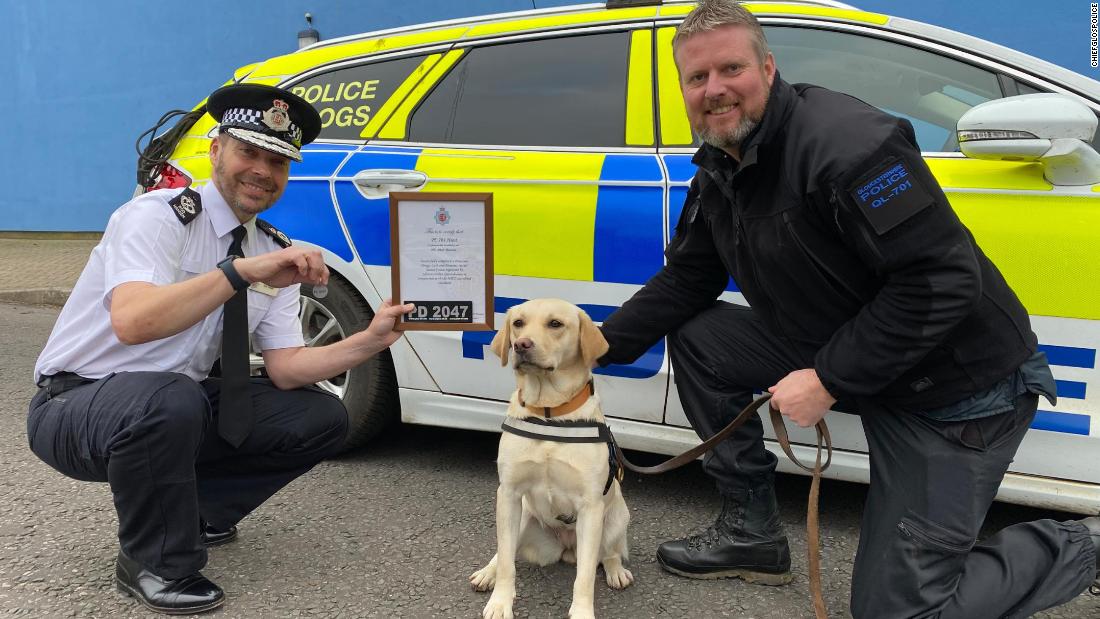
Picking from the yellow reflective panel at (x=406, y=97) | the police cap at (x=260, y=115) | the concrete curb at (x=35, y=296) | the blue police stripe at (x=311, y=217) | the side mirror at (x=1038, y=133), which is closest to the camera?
the side mirror at (x=1038, y=133)

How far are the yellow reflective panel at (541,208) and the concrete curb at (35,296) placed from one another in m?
5.48

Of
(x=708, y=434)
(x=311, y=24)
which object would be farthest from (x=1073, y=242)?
(x=311, y=24)

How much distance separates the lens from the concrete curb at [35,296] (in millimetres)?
6719

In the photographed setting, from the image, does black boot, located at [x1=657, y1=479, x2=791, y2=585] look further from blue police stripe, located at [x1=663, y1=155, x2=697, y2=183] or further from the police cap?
the police cap

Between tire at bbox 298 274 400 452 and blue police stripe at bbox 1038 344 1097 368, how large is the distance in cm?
203

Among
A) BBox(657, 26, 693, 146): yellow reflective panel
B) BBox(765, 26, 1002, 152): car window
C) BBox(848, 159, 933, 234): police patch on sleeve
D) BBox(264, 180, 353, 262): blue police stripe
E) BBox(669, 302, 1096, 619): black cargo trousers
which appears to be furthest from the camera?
BBox(264, 180, 353, 262): blue police stripe

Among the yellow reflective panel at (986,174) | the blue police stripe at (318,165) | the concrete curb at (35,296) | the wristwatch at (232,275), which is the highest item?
the yellow reflective panel at (986,174)

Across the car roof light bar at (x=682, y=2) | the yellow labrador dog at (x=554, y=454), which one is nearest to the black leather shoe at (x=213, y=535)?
the yellow labrador dog at (x=554, y=454)

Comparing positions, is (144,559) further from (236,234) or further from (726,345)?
(726,345)

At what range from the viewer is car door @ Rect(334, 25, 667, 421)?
2484 millimetres

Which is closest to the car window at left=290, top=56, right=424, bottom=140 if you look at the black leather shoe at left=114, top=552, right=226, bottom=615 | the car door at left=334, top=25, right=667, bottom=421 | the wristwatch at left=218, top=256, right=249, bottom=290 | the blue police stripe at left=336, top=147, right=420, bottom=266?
the car door at left=334, top=25, right=667, bottom=421

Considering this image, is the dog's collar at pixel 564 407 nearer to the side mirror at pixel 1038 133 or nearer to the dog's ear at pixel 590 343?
the dog's ear at pixel 590 343

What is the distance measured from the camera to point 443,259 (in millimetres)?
2115

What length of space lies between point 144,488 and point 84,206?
8931mm
